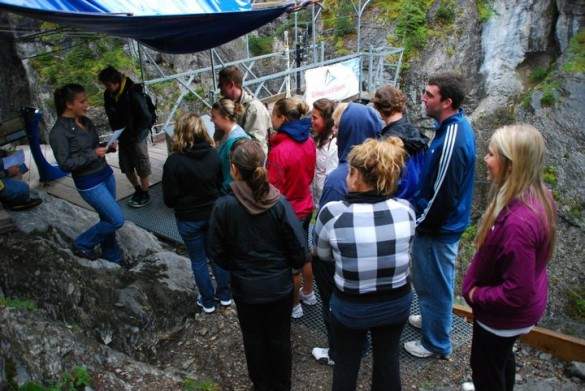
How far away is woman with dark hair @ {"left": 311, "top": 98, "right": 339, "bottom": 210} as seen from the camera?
369cm

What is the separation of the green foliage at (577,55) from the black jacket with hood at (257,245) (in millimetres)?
13090

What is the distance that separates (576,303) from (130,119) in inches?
354

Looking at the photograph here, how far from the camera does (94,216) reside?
549 cm

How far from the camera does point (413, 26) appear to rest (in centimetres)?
1451

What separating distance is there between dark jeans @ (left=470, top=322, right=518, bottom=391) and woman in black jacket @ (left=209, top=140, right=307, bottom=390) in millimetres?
1139

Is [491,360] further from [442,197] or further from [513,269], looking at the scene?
[442,197]

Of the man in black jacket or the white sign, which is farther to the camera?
the white sign

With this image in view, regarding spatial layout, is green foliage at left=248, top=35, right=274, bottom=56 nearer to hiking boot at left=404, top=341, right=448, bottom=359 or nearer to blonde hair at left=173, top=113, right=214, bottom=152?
blonde hair at left=173, top=113, right=214, bottom=152

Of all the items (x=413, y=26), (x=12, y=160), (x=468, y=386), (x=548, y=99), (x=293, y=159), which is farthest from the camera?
(x=413, y=26)

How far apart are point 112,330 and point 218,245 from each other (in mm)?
1635

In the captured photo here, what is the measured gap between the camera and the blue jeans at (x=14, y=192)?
189 inches

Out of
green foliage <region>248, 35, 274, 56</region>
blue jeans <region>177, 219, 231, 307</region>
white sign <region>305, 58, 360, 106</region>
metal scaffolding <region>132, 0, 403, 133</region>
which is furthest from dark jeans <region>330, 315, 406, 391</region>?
green foliage <region>248, 35, 274, 56</region>

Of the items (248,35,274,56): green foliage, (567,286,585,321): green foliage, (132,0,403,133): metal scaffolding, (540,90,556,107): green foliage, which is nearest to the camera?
(132,0,403,133): metal scaffolding

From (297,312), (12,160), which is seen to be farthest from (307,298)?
(12,160)
